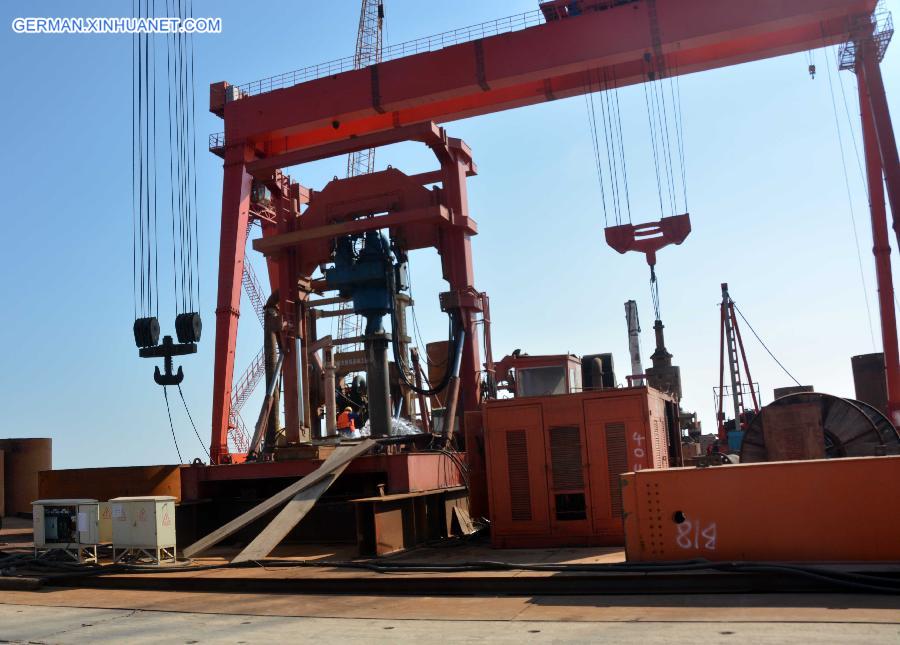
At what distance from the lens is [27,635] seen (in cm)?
750

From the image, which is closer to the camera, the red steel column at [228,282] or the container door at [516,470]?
the container door at [516,470]

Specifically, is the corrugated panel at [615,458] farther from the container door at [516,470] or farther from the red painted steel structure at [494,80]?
the red painted steel structure at [494,80]

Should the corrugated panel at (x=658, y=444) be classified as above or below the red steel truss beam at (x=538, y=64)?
below

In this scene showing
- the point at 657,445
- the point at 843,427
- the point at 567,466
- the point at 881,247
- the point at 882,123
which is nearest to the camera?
the point at 567,466

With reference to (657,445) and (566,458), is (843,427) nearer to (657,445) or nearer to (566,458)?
(657,445)

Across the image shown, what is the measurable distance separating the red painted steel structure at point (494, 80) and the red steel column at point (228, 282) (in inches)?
1.2

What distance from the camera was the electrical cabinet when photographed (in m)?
11.7

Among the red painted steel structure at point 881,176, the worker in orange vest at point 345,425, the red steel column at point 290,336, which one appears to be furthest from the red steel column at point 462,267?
the red painted steel structure at point 881,176

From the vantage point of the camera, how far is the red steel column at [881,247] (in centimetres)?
2020

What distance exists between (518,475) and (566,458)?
2.37ft

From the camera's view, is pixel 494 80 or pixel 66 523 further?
pixel 494 80

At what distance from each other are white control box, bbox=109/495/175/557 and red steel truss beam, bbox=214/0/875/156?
487 inches

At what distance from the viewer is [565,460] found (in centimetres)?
1173

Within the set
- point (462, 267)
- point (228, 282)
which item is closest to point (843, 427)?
point (462, 267)
